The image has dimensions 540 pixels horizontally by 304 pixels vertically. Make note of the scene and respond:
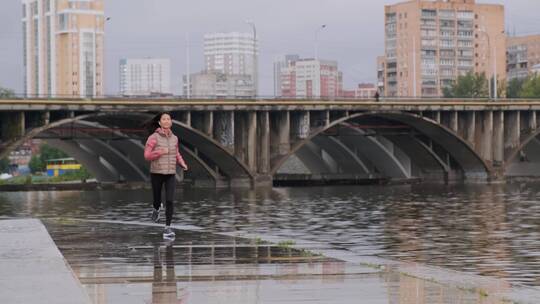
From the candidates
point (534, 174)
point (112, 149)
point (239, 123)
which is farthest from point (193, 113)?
point (534, 174)

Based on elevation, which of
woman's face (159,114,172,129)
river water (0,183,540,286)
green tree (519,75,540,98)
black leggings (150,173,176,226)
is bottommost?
river water (0,183,540,286)

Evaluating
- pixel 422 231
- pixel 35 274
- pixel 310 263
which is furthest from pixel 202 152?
pixel 35 274

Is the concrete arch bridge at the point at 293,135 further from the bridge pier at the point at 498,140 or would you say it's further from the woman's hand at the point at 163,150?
the woman's hand at the point at 163,150

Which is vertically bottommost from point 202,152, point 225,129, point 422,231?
point 422,231

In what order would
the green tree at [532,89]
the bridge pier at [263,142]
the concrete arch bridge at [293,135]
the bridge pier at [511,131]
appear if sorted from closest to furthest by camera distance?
the concrete arch bridge at [293,135], the bridge pier at [263,142], the bridge pier at [511,131], the green tree at [532,89]

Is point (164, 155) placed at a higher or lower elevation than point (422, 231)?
higher

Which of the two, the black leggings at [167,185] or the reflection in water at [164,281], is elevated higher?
the black leggings at [167,185]

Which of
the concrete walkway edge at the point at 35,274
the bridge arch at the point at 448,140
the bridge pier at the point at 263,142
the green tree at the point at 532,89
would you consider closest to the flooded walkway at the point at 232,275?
the concrete walkway edge at the point at 35,274

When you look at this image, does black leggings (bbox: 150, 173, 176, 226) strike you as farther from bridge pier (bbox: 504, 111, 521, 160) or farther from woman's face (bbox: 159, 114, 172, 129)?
bridge pier (bbox: 504, 111, 521, 160)

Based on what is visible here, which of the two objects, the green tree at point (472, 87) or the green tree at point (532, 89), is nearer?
the green tree at point (532, 89)

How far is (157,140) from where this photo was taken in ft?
69.3

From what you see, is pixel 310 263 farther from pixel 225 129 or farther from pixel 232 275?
pixel 225 129

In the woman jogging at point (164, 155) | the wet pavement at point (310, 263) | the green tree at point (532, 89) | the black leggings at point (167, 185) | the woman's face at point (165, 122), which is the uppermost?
the green tree at point (532, 89)

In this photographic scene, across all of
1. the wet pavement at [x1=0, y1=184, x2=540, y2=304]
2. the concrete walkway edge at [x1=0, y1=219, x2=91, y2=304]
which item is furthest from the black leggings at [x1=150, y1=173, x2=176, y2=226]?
the concrete walkway edge at [x1=0, y1=219, x2=91, y2=304]
